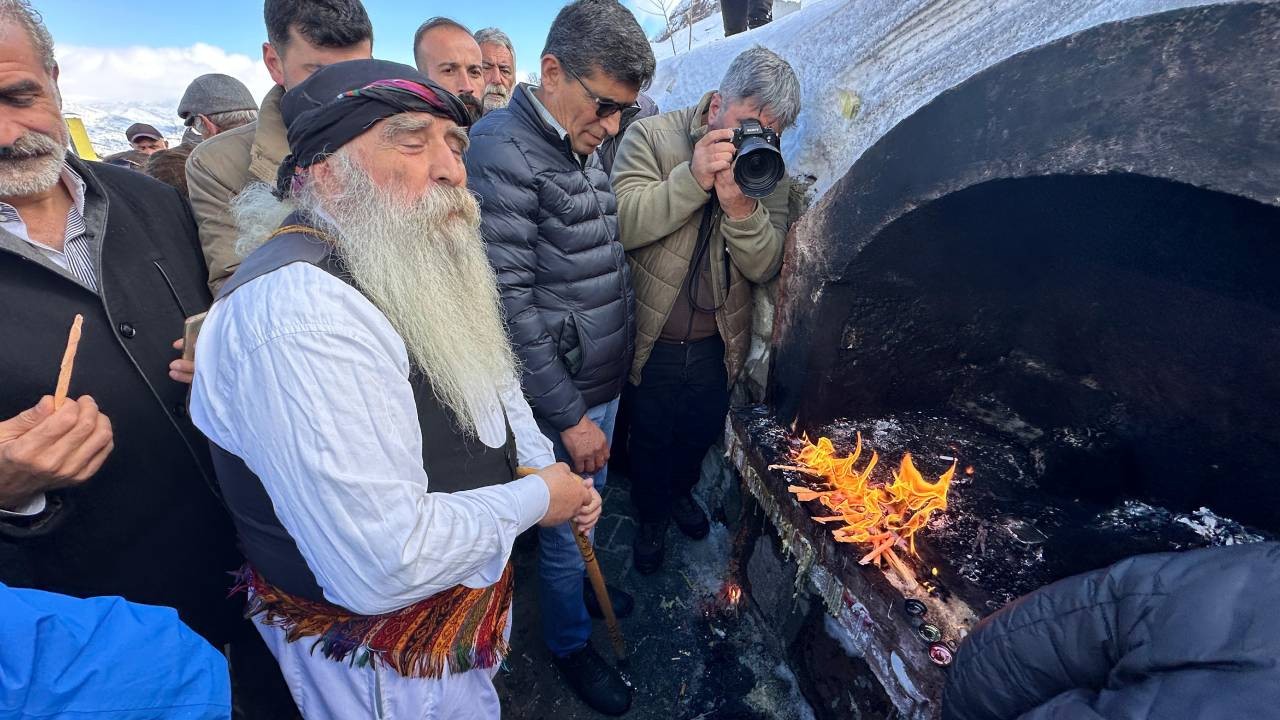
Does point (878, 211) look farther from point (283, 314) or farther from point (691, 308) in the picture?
point (283, 314)

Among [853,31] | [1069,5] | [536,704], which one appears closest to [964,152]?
[1069,5]

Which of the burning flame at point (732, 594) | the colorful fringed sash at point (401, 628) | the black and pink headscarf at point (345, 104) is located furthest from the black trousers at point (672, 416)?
the black and pink headscarf at point (345, 104)

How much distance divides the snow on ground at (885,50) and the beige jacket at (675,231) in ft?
0.95

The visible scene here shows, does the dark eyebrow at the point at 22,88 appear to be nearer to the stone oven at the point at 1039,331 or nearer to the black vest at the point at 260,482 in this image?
the black vest at the point at 260,482

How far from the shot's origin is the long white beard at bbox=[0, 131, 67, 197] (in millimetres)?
1325

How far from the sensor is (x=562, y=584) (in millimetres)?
2244

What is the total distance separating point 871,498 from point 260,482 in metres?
1.84

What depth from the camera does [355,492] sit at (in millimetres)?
979

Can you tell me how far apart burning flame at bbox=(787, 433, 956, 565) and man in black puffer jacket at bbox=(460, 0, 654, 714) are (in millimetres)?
861

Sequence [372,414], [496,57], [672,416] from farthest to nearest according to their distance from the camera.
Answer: [496,57]
[672,416]
[372,414]

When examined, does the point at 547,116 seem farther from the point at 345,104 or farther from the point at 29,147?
the point at 29,147

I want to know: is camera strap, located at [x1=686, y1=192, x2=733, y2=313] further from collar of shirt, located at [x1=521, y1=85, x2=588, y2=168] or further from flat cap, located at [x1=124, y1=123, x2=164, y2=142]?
flat cap, located at [x1=124, y1=123, x2=164, y2=142]

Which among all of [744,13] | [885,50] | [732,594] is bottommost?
[732,594]

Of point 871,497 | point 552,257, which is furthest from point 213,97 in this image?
point 871,497
